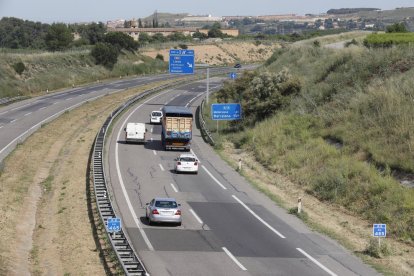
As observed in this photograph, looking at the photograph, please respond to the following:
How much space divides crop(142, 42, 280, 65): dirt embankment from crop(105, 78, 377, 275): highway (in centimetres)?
10758

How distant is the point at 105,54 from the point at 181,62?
3926 cm

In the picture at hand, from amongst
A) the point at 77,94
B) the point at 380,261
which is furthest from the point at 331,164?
the point at 77,94

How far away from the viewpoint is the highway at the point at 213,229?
27250 mm

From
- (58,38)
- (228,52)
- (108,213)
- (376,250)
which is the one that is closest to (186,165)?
(108,213)

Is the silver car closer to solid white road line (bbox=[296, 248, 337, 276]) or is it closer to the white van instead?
solid white road line (bbox=[296, 248, 337, 276])

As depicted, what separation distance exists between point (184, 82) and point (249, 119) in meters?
50.6

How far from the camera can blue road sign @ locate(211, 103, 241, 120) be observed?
203 feet

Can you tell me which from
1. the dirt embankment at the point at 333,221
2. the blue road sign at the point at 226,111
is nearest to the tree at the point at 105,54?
the blue road sign at the point at 226,111

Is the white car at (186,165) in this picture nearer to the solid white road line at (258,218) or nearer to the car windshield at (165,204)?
the solid white road line at (258,218)

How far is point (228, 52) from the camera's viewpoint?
177625 mm

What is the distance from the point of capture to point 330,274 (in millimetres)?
26594

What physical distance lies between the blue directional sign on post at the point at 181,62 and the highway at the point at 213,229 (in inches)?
1216

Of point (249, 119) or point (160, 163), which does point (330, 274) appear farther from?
point (249, 119)

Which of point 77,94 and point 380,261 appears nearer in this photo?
point 380,261
